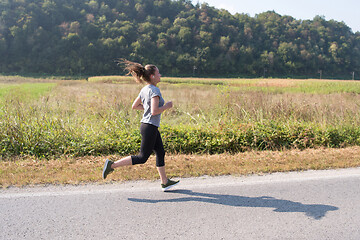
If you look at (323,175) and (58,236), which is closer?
(58,236)

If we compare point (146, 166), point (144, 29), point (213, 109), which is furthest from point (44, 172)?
point (144, 29)

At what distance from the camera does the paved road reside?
2920 millimetres

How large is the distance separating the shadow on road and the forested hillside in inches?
2831

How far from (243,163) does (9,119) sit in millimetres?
5358

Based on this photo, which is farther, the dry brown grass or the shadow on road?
the dry brown grass

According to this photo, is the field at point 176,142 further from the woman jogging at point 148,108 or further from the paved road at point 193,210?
the woman jogging at point 148,108

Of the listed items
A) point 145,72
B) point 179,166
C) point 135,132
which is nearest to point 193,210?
point 179,166

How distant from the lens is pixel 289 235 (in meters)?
2.86

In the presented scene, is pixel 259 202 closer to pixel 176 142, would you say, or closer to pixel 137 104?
pixel 137 104

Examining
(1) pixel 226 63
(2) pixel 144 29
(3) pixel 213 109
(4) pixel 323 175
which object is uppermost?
(2) pixel 144 29

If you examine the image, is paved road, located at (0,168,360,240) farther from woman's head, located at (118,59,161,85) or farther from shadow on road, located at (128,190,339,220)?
woman's head, located at (118,59,161,85)

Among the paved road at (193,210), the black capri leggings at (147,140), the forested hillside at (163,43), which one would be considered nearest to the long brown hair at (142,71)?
the black capri leggings at (147,140)

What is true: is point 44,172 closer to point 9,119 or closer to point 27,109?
point 9,119

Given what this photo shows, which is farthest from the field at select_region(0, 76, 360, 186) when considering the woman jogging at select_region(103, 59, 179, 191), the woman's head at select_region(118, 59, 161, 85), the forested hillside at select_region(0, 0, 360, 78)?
the forested hillside at select_region(0, 0, 360, 78)
